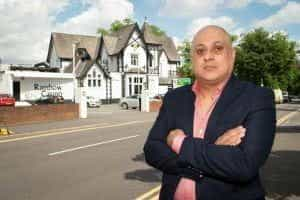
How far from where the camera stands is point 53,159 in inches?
440

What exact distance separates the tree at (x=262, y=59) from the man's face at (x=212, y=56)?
4904 cm

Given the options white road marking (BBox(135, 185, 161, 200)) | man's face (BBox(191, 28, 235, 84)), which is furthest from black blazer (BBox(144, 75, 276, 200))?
white road marking (BBox(135, 185, 161, 200))

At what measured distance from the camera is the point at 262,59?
165 ft

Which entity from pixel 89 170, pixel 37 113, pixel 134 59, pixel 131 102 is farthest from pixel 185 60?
pixel 89 170

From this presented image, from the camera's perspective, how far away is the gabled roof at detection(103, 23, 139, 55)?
58344 mm

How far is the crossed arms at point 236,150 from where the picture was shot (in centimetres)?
222

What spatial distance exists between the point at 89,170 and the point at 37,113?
16.6 m

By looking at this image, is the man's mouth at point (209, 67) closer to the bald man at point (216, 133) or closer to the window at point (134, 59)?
the bald man at point (216, 133)

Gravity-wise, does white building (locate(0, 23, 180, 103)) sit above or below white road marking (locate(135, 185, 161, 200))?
above

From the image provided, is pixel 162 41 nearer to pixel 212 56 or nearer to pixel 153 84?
pixel 153 84

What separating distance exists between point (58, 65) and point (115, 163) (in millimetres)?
51593

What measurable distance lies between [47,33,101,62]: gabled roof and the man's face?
57.9m

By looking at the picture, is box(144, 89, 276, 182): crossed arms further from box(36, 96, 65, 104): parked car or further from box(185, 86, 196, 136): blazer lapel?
box(36, 96, 65, 104): parked car

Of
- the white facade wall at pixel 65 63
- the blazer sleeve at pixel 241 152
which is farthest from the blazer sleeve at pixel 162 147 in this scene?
the white facade wall at pixel 65 63
